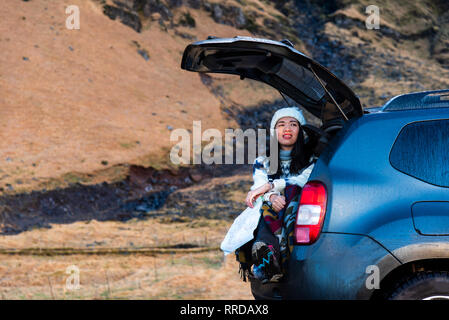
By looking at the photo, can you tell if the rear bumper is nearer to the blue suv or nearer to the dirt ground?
the blue suv

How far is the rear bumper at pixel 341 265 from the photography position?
2.78 m

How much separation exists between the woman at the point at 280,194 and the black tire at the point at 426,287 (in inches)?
27.3

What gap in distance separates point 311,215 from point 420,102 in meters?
1.08

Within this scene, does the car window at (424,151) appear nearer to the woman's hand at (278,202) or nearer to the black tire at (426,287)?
the black tire at (426,287)

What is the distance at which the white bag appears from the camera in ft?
11.5

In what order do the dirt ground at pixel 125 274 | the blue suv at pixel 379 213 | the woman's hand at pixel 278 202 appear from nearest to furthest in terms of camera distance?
the blue suv at pixel 379 213 < the woman's hand at pixel 278 202 < the dirt ground at pixel 125 274

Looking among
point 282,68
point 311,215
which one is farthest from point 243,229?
point 282,68

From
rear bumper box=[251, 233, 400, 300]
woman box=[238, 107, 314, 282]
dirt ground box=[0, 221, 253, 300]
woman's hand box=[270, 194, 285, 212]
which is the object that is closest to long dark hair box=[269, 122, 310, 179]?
woman box=[238, 107, 314, 282]

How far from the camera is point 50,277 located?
27.3ft

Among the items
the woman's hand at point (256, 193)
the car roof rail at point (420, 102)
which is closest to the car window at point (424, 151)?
the car roof rail at point (420, 102)

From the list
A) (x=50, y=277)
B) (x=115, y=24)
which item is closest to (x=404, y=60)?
(x=115, y=24)

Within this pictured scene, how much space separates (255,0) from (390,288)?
41578 mm

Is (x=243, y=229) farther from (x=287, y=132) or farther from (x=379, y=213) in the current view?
(x=379, y=213)
